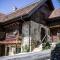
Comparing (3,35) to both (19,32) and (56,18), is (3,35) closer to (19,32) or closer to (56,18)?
(19,32)

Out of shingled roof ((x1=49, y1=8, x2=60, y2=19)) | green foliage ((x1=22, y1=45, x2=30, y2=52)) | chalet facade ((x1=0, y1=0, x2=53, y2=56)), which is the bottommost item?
green foliage ((x1=22, y1=45, x2=30, y2=52))

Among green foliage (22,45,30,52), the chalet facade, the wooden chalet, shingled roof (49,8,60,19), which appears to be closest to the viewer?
green foliage (22,45,30,52)

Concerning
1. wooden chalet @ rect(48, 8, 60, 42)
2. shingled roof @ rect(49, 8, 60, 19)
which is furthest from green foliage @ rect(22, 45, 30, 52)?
shingled roof @ rect(49, 8, 60, 19)

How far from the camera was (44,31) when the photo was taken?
21.2m

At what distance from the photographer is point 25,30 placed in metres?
19.0

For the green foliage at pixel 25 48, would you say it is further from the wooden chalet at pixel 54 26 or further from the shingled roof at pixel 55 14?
the shingled roof at pixel 55 14

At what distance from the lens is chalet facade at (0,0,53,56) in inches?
731

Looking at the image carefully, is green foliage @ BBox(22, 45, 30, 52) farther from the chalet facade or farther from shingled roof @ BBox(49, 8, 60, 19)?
shingled roof @ BBox(49, 8, 60, 19)

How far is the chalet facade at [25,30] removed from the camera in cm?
1858

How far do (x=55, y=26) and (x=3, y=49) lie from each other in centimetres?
734

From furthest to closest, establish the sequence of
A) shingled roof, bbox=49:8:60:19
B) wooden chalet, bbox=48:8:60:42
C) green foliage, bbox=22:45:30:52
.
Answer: shingled roof, bbox=49:8:60:19 < wooden chalet, bbox=48:8:60:42 < green foliage, bbox=22:45:30:52

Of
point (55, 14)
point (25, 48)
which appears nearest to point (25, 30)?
point (25, 48)

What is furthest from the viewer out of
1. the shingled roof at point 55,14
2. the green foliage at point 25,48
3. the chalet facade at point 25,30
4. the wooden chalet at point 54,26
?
the shingled roof at point 55,14

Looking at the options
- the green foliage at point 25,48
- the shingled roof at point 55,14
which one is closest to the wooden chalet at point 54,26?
the shingled roof at point 55,14
